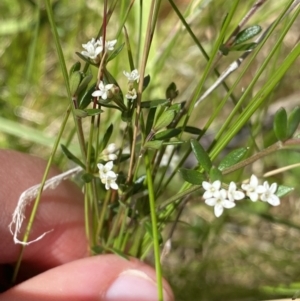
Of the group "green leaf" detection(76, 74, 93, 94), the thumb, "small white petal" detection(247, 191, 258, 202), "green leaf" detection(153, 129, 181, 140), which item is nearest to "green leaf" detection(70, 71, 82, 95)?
"green leaf" detection(76, 74, 93, 94)

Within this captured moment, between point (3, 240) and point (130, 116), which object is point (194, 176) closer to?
point (130, 116)

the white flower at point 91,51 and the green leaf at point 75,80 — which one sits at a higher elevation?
the white flower at point 91,51

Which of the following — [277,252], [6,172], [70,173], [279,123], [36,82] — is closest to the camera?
[279,123]

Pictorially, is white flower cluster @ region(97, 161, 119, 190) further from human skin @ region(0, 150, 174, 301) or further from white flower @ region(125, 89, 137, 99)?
human skin @ region(0, 150, 174, 301)

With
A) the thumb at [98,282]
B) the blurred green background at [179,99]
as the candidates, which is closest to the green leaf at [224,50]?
the thumb at [98,282]

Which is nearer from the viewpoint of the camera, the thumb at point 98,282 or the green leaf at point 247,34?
the green leaf at point 247,34

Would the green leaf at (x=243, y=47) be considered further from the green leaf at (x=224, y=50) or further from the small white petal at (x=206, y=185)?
the small white petal at (x=206, y=185)

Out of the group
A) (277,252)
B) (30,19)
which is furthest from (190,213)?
(30,19)
